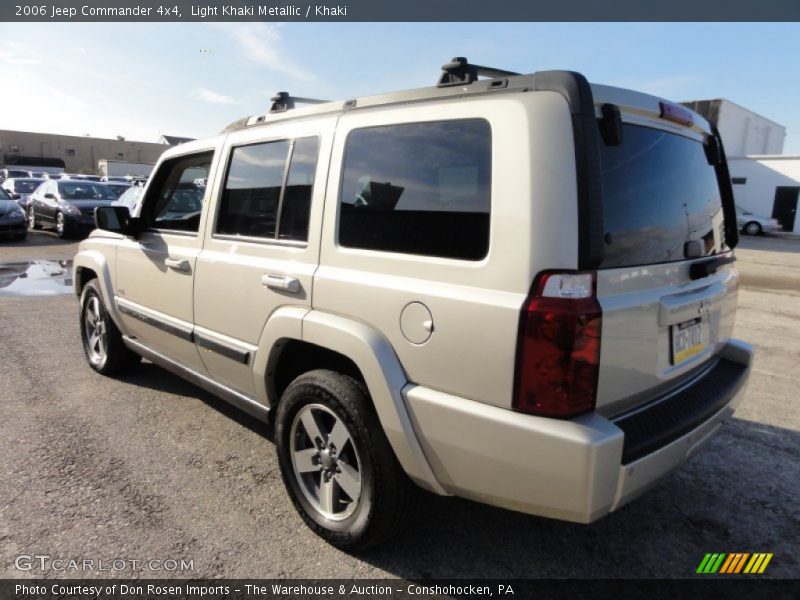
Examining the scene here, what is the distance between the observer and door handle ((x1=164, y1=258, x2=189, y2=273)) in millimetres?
3391

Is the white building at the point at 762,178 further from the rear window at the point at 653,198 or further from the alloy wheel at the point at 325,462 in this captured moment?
the alloy wheel at the point at 325,462

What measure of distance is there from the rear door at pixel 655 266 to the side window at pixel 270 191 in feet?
4.71

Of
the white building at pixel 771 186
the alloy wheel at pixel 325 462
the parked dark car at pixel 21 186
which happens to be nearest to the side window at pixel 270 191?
the alloy wheel at pixel 325 462

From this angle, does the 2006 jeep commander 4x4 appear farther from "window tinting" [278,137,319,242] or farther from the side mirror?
the side mirror

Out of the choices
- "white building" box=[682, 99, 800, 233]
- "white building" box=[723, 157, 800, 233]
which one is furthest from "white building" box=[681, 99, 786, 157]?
"white building" box=[723, 157, 800, 233]

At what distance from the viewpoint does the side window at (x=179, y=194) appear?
3.52 meters

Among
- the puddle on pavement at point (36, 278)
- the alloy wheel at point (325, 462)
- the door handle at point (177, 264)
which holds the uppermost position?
the door handle at point (177, 264)

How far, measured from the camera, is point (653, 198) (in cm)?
223

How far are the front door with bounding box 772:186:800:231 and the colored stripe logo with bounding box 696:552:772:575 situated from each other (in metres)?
33.3

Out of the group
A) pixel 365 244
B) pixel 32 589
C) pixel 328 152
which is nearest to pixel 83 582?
pixel 32 589

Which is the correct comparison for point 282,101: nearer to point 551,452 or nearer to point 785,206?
point 551,452

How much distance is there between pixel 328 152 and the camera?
2.60 meters

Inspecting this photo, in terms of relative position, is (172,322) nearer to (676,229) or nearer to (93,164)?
(676,229)

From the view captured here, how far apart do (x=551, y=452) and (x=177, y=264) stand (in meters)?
2.64
